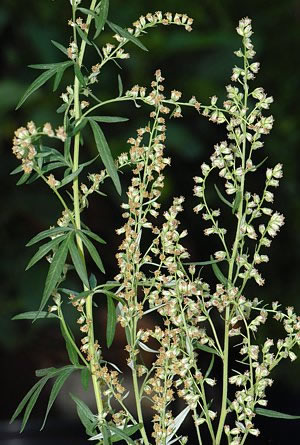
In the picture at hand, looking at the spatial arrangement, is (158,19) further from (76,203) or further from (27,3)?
(27,3)

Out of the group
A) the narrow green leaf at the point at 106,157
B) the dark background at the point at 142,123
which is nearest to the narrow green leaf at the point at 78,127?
the narrow green leaf at the point at 106,157

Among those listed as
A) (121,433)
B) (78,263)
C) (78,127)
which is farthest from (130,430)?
(78,127)

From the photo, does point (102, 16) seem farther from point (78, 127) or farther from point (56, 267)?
point (56, 267)

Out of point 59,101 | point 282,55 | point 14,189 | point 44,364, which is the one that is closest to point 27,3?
point 59,101

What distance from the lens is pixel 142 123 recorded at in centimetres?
250

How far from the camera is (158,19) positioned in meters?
0.76

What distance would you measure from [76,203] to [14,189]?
1840 mm

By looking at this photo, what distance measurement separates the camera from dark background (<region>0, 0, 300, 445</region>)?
2498 millimetres

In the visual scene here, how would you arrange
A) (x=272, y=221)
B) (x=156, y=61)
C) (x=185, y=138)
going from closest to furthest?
1. (x=272, y=221)
2. (x=185, y=138)
3. (x=156, y=61)

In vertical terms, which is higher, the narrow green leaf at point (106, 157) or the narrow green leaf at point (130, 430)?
the narrow green leaf at point (106, 157)

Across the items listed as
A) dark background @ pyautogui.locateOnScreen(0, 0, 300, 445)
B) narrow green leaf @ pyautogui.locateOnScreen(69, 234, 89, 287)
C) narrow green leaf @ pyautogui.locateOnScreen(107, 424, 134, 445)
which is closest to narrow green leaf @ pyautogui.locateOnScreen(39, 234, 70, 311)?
narrow green leaf @ pyautogui.locateOnScreen(69, 234, 89, 287)

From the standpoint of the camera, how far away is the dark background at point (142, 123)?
8.20 feet

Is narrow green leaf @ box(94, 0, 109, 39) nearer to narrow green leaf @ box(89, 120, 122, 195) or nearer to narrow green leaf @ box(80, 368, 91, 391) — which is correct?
narrow green leaf @ box(89, 120, 122, 195)

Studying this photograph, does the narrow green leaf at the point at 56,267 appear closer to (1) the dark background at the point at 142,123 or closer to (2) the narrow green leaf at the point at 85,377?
(2) the narrow green leaf at the point at 85,377
